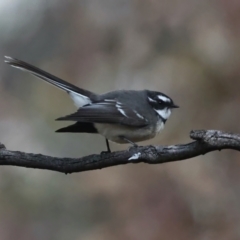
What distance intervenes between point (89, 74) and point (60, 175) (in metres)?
1.44

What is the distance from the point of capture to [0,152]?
314cm

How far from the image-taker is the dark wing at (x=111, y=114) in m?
3.61

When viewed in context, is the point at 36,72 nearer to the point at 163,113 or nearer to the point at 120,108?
the point at 120,108

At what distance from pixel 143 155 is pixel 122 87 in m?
3.31

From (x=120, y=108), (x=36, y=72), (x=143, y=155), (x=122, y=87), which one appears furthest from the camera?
(x=122, y=87)

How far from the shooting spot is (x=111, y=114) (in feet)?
12.4

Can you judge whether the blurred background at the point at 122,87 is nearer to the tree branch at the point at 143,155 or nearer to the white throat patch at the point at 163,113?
the white throat patch at the point at 163,113

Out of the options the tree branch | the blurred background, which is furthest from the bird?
the blurred background

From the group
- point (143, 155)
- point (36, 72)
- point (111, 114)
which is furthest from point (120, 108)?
point (143, 155)

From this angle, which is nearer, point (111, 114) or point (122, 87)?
point (111, 114)

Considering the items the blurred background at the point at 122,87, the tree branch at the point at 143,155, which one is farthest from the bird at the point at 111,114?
the blurred background at the point at 122,87

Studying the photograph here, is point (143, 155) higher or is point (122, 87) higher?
point (122, 87)

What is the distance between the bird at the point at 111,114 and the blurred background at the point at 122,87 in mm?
1841

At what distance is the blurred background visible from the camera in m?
5.63
